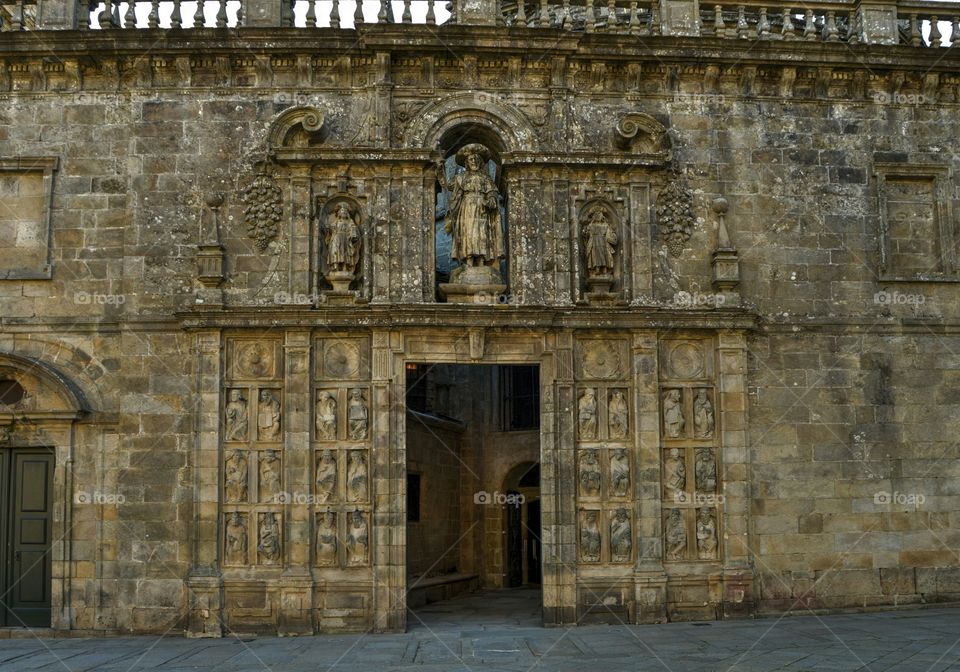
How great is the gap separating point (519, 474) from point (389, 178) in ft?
29.3

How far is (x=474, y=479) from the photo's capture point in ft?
67.8

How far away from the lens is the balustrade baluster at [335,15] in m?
13.8

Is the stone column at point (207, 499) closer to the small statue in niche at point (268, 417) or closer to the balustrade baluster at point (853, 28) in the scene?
the small statue in niche at point (268, 417)

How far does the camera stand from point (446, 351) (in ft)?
43.5

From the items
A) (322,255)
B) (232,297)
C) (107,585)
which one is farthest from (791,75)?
(107,585)

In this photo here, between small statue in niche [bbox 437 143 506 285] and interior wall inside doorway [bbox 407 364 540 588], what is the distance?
17.0 feet

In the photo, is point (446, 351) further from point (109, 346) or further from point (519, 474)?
point (519, 474)

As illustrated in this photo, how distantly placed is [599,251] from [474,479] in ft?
27.1

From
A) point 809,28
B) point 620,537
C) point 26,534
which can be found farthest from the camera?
point 809,28

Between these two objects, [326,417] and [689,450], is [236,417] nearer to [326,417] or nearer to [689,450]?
[326,417]

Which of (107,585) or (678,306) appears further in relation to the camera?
(678,306)

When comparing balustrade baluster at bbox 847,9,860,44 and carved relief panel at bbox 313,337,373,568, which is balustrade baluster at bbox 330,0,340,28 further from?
balustrade baluster at bbox 847,9,860,44

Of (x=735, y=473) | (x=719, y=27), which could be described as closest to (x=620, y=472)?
(x=735, y=473)

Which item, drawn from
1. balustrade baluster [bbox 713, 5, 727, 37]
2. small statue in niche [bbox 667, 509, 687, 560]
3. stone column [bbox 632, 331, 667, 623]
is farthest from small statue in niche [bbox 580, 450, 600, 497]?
balustrade baluster [bbox 713, 5, 727, 37]
